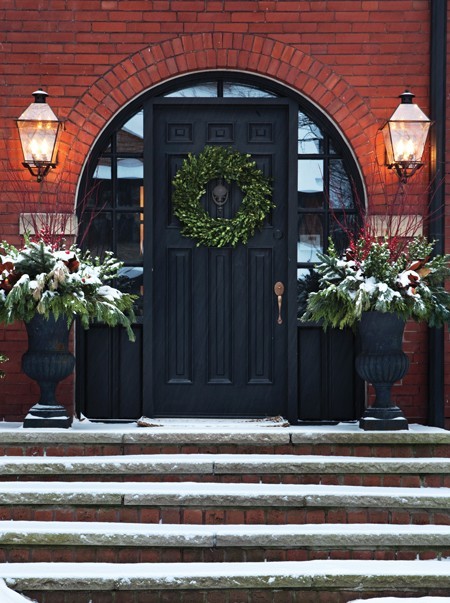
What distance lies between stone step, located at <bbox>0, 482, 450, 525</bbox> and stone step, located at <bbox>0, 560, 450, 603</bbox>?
487mm

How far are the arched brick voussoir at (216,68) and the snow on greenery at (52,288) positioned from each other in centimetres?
108

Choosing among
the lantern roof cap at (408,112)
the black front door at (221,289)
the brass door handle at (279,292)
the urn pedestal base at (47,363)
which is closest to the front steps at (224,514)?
the urn pedestal base at (47,363)

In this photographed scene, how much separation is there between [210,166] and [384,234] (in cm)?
137

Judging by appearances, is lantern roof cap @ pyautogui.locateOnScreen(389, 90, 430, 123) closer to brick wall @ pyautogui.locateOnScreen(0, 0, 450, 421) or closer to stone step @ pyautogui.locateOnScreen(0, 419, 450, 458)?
brick wall @ pyautogui.locateOnScreen(0, 0, 450, 421)

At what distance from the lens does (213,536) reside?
574 centimetres

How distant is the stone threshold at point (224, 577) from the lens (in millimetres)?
5445

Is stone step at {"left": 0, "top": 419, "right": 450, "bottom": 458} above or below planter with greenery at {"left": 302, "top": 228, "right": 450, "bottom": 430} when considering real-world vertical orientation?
below

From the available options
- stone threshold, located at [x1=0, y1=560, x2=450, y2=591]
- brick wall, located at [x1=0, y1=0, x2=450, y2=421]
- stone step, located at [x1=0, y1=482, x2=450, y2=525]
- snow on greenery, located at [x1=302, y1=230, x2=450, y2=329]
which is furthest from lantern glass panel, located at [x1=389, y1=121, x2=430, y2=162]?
stone threshold, located at [x1=0, y1=560, x2=450, y2=591]

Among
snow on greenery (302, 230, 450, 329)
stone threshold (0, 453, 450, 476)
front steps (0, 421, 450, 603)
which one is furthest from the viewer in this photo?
snow on greenery (302, 230, 450, 329)

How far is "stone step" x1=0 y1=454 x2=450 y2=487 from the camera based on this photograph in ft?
20.4

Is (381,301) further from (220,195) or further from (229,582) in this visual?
(229,582)

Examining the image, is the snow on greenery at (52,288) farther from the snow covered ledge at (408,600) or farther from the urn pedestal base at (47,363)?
the snow covered ledge at (408,600)

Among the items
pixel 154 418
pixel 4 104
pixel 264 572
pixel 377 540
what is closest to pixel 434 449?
pixel 377 540

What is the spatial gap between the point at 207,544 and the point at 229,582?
1.09 feet
